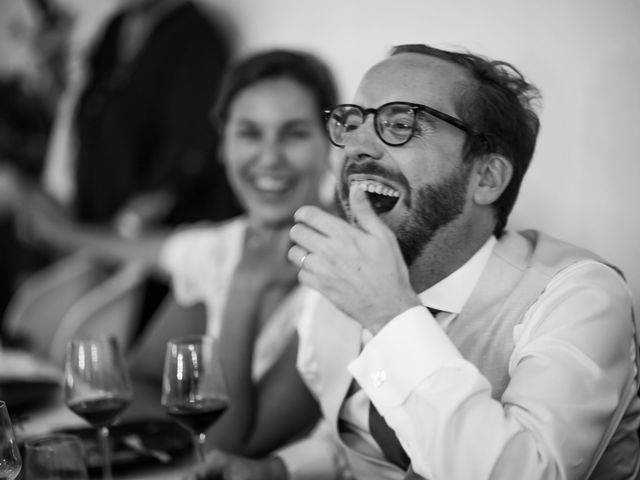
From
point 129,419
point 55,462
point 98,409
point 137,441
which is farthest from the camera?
point 129,419

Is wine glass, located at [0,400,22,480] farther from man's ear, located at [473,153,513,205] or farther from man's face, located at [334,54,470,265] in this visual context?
man's ear, located at [473,153,513,205]

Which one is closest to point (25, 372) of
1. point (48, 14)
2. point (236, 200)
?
point (236, 200)

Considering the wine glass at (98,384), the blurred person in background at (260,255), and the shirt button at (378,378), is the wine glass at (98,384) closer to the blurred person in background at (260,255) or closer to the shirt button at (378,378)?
the blurred person in background at (260,255)

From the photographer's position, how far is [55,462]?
0.91 meters

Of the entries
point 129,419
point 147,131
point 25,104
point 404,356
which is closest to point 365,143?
point 404,356

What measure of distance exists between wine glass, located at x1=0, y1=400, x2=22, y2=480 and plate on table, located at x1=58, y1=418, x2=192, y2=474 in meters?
0.28

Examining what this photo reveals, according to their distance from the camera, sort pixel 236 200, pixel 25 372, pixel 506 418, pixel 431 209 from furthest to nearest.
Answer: pixel 236 200
pixel 25 372
pixel 431 209
pixel 506 418

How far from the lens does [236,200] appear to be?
288cm

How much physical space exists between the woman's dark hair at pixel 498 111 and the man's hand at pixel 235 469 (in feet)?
1.83

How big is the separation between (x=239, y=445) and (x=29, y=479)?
663mm

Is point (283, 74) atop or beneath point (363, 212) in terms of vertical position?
atop

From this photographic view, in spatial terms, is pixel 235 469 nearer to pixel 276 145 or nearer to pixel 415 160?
pixel 415 160

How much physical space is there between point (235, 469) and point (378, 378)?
0.40 meters

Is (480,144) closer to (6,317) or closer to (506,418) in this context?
(506,418)
